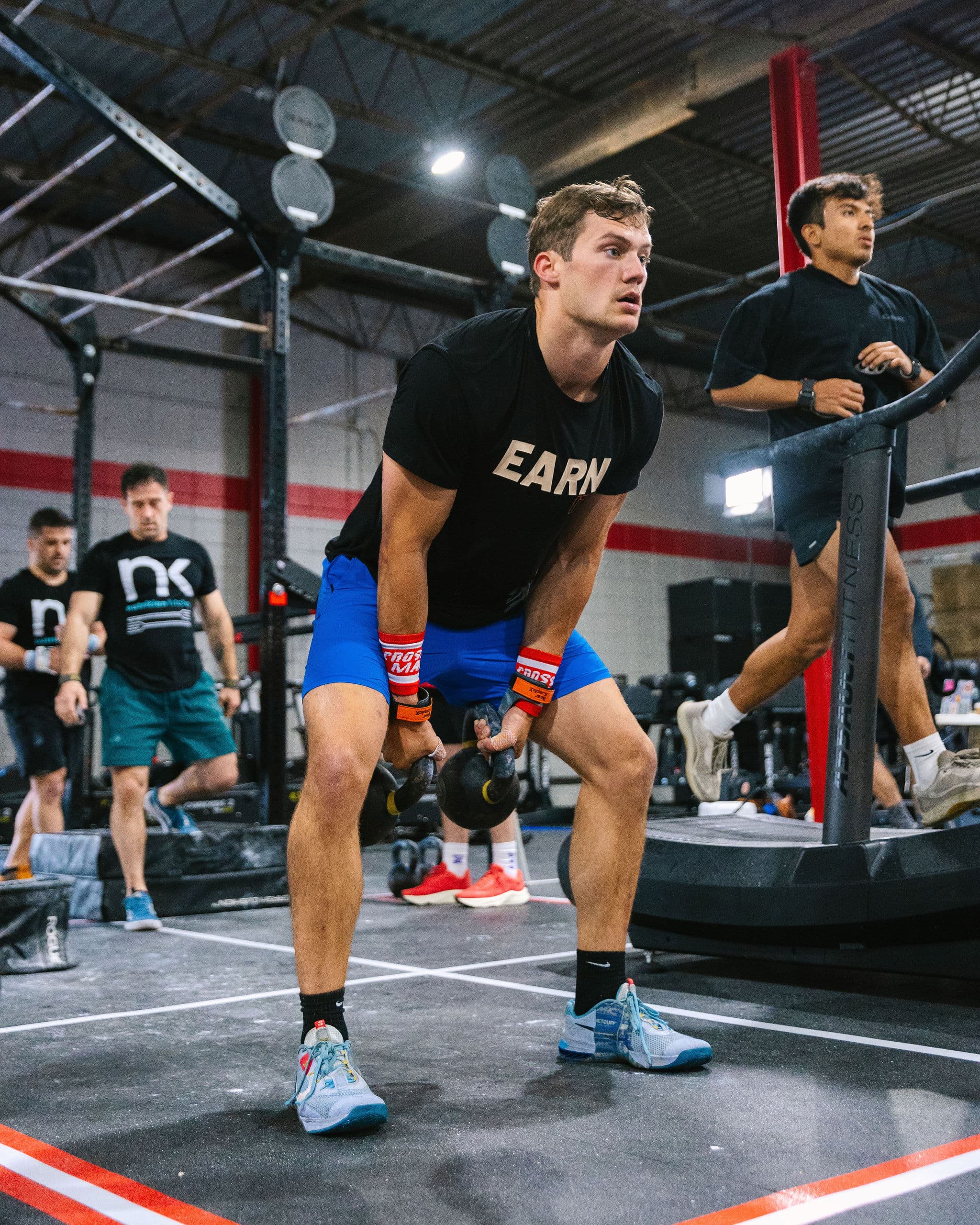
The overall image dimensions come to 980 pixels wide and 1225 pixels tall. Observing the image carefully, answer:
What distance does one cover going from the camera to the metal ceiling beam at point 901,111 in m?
8.60

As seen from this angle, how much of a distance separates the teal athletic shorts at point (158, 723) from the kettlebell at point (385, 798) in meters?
2.41

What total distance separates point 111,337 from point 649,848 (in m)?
4.96

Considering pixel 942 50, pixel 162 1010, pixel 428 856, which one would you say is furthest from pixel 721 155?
pixel 162 1010

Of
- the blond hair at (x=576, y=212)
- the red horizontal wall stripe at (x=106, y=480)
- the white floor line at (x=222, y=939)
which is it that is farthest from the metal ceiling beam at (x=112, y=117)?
the red horizontal wall stripe at (x=106, y=480)

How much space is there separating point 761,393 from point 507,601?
1132mm

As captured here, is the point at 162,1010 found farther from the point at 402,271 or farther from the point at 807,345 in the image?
the point at 402,271

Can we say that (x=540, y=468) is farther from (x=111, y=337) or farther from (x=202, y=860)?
(x=111, y=337)

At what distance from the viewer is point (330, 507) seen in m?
12.6

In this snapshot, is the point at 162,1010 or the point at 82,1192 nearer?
the point at 82,1192

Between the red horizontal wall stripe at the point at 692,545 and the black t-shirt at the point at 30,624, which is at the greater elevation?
the red horizontal wall stripe at the point at 692,545

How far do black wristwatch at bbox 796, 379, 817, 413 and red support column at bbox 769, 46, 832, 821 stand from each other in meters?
2.18

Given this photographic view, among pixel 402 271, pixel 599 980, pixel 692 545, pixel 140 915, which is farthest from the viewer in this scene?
pixel 692 545

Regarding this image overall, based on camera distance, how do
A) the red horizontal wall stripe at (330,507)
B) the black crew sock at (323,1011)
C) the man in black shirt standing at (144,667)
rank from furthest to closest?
the red horizontal wall stripe at (330,507), the man in black shirt standing at (144,667), the black crew sock at (323,1011)

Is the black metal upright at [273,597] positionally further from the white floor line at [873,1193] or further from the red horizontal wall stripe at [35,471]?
the red horizontal wall stripe at [35,471]
